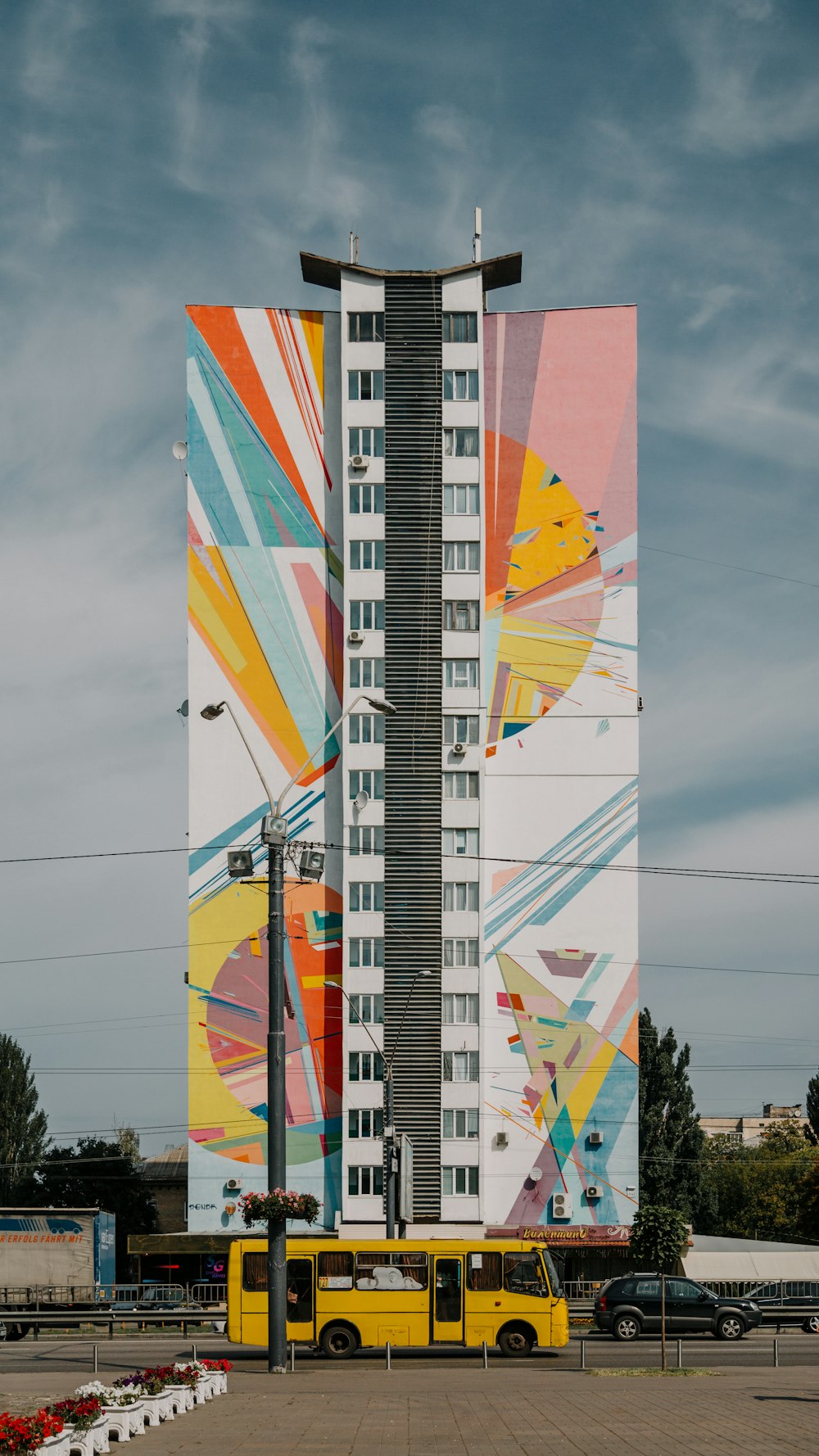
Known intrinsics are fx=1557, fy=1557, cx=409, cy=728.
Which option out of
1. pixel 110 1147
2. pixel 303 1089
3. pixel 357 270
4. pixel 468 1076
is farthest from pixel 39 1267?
pixel 110 1147

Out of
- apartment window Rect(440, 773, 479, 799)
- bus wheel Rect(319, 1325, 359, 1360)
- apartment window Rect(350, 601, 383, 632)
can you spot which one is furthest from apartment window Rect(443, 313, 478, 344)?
bus wheel Rect(319, 1325, 359, 1360)

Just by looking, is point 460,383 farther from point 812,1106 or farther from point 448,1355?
point 812,1106

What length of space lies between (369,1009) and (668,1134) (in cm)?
2161

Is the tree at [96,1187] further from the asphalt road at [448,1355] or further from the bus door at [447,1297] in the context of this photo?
the bus door at [447,1297]

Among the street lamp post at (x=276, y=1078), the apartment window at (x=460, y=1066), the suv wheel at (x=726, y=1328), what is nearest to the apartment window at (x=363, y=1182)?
the apartment window at (x=460, y=1066)

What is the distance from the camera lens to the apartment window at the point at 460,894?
68.4 metres

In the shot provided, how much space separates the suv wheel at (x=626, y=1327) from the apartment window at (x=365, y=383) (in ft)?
143

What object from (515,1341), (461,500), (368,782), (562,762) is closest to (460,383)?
(461,500)

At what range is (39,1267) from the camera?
178 feet

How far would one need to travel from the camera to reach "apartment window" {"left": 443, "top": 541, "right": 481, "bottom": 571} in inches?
2763

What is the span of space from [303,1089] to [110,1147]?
43.5 meters

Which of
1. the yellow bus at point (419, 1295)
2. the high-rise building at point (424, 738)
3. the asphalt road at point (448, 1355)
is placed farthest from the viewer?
the high-rise building at point (424, 738)

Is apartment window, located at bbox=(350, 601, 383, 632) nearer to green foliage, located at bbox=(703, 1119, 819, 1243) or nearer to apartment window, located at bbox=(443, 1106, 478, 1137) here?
apartment window, located at bbox=(443, 1106, 478, 1137)

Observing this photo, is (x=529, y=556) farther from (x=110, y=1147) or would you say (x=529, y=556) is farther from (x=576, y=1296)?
(x=110, y=1147)
